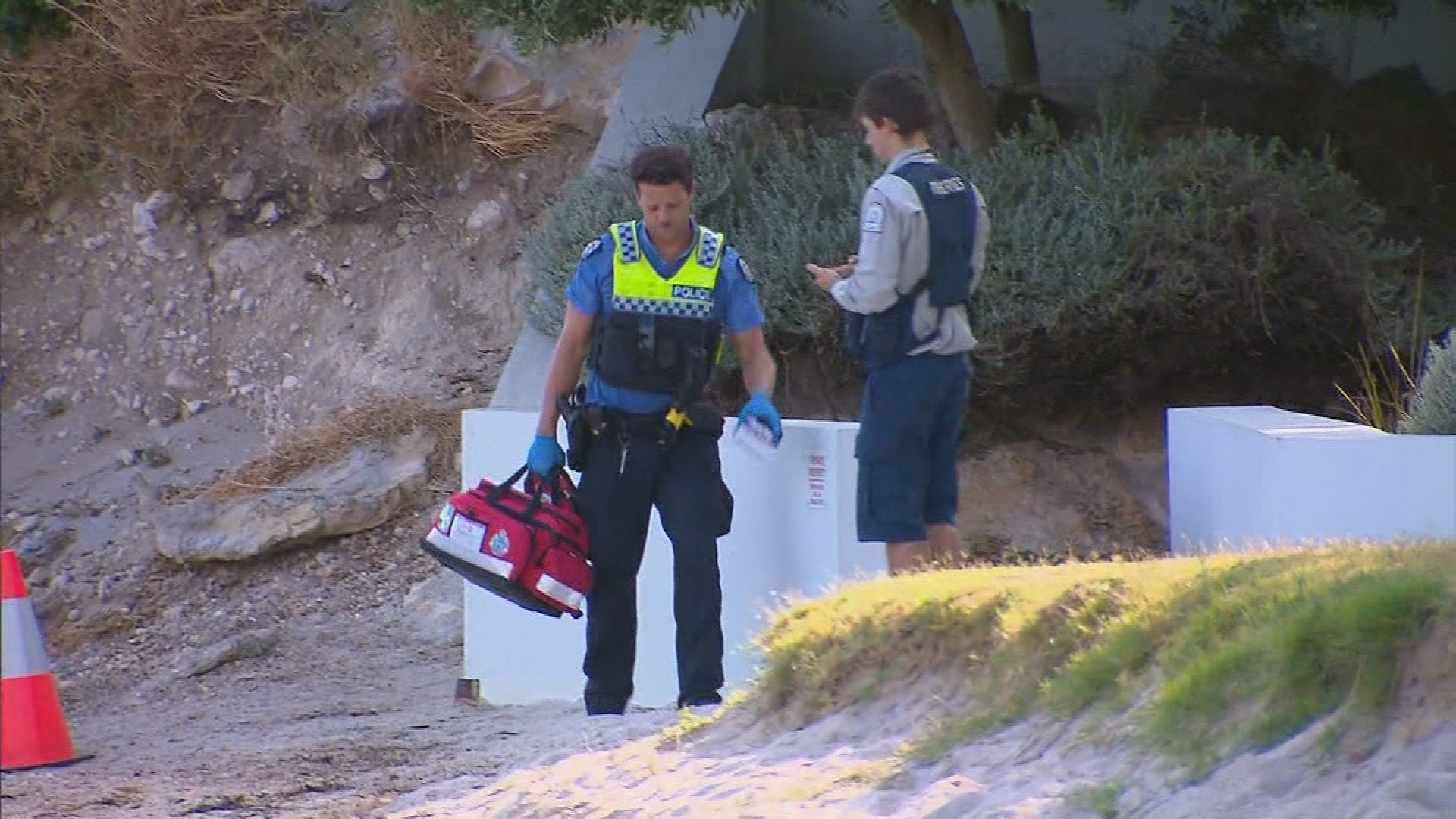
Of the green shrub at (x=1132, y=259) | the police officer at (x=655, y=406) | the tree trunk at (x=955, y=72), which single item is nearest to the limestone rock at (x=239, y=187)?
the green shrub at (x=1132, y=259)

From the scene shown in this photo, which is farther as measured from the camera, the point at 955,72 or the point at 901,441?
the point at 955,72

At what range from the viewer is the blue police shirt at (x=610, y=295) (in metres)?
5.92

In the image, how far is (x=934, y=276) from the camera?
19.1 feet

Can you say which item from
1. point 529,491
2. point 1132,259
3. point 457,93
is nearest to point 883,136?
point 529,491

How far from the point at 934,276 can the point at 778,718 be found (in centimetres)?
157

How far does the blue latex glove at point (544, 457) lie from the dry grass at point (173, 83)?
20.6ft

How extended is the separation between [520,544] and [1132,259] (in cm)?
361

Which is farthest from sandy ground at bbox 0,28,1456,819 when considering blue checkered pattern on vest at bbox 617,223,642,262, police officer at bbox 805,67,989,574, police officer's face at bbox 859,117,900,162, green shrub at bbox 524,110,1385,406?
police officer's face at bbox 859,117,900,162

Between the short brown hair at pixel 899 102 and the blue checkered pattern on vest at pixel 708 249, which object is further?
the blue checkered pattern on vest at pixel 708 249

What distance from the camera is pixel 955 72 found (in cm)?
954

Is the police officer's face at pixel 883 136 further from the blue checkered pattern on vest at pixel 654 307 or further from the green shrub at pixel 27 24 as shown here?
the green shrub at pixel 27 24

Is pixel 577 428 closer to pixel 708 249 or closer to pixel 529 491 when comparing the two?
pixel 529 491

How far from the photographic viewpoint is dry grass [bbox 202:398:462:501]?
10430 mm

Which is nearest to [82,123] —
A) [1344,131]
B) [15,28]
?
[15,28]
